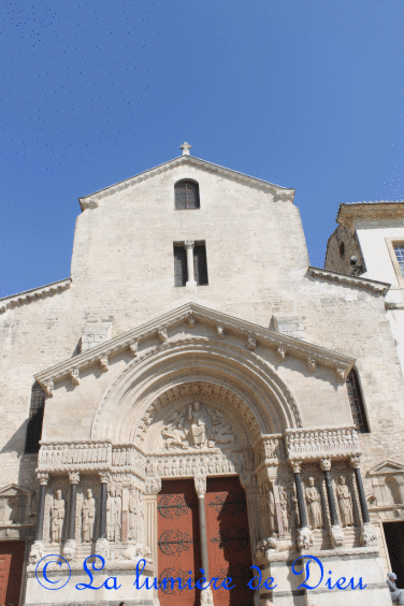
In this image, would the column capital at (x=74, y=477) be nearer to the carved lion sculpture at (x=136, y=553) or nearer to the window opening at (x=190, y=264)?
the carved lion sculpture at (x=136, y=553)

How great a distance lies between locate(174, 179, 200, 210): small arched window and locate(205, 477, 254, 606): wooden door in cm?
976

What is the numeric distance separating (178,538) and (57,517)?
3.32 meters

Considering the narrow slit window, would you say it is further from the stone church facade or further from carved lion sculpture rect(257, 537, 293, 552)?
carved lion sculpture rect(257, 537, 293, 552)

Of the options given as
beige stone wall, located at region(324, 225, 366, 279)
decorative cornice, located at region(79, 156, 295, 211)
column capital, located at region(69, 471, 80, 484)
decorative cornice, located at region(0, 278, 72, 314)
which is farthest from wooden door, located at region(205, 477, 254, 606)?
decorative cornice, located at region(79, 156, 295, 211)

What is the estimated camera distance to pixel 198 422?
45.2ft

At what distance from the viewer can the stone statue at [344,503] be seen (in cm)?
1119

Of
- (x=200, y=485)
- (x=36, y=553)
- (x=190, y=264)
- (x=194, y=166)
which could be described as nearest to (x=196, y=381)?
(x=200, y=485)

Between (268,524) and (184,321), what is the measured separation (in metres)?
5.70

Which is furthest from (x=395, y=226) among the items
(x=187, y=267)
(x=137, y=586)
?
(x=137, y=586)

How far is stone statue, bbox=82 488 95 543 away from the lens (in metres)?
11.1

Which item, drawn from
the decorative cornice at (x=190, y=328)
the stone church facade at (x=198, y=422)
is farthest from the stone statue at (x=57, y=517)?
the decorative cornice at (x=190, y=328)

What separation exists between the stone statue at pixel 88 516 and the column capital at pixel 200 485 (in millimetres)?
2869

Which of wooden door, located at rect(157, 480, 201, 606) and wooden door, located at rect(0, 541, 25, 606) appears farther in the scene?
wooden door, located at rect(157, 480, 201, 606)

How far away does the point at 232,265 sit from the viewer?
16.1 m
